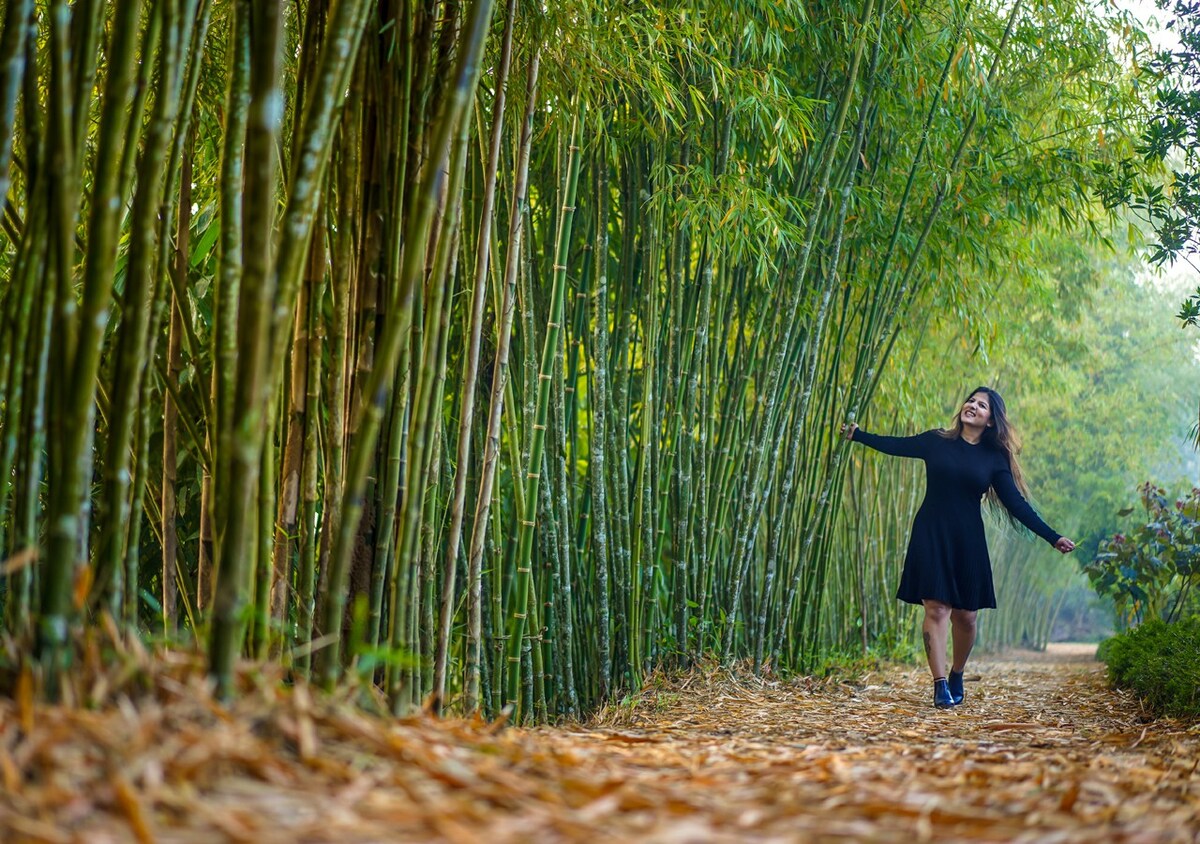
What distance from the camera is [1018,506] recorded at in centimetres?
355

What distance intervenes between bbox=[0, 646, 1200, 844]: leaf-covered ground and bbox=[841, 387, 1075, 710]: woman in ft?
6.26

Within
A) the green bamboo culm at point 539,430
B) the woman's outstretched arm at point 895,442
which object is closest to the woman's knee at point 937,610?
the woman's outstretched arm at point 895,442

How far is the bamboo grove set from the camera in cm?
125

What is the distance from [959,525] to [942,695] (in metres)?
0.53

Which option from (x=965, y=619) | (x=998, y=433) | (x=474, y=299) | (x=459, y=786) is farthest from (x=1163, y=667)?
(x=459, y=786)

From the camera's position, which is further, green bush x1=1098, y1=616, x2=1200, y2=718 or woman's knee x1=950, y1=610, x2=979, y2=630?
woman's knee x1=950, y1=610, x2=979, y2=630

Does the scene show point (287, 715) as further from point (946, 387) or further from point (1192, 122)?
point (946, 387)

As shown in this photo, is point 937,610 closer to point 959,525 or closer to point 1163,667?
point 959,525

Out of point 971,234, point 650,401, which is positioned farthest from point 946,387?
point 650,401

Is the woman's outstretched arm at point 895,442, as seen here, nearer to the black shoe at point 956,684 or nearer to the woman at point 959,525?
the woman at point 959,525

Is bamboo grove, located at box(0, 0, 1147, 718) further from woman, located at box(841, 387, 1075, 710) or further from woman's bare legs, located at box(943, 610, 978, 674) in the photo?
woman's bare legs, located at box(943, 610, 978, 674)

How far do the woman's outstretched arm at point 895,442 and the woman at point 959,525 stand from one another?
0.05ft

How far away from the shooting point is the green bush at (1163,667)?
311cm

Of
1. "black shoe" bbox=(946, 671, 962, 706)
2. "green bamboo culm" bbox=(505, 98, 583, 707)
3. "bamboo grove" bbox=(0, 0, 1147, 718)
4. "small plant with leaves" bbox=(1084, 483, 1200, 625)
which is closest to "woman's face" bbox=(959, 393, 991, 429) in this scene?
"bamboo grove" bbox=(0, 0, 1147, 718)
